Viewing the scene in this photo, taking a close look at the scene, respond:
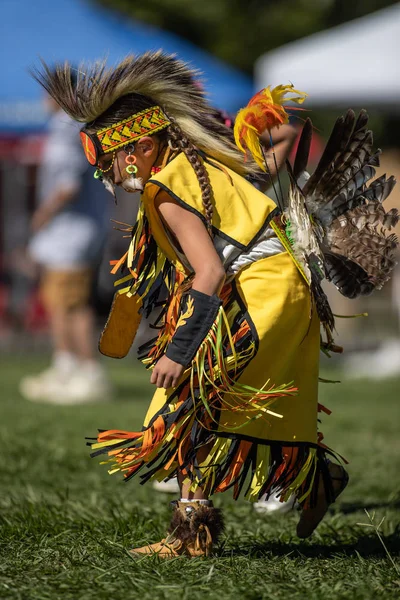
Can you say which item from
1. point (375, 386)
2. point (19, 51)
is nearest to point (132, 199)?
point (19, 51)

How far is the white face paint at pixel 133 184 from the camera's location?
2.83 meters

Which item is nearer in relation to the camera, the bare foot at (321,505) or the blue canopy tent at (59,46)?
the bare foot at (321,505)

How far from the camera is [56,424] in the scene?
5.69m

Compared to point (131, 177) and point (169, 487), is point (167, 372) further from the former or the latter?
point (169, 487)

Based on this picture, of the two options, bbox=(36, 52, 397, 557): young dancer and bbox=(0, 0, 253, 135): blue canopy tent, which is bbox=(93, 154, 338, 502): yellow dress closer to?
bbox=(36, 52, 397, 557): young dancer

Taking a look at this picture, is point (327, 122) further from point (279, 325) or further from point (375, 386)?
point (279, 325)

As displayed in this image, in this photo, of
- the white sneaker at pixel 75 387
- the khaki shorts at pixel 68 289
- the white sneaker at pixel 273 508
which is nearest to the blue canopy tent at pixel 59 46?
the khaki shorts at pixel 68 289

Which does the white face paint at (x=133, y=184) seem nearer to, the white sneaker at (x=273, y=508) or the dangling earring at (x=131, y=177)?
the dangling earring at (x=131, y=177)

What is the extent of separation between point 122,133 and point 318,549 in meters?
1.32

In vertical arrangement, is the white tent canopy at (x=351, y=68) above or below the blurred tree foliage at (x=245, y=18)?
below

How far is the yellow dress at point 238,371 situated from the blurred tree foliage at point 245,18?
581 inches

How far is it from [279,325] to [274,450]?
1.13 feet

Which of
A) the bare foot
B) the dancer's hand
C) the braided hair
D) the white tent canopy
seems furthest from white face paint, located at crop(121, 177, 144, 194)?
the white tent canopy

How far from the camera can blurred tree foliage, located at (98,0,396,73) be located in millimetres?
17031
